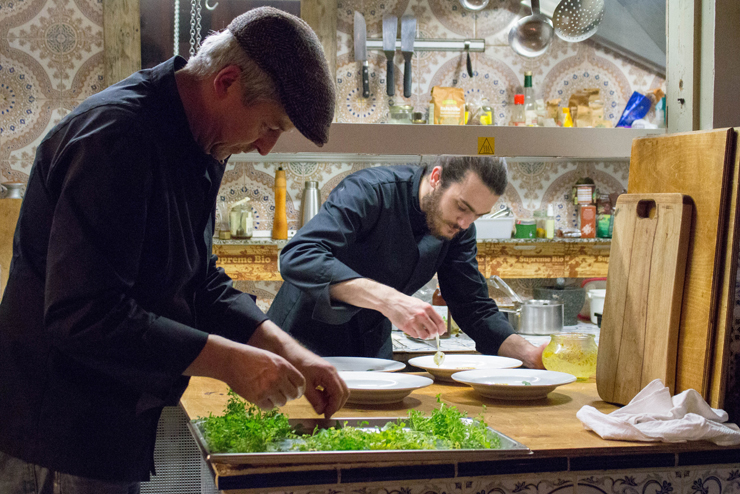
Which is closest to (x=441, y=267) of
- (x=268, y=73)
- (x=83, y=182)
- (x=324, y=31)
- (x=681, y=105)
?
(x=681, y=105)

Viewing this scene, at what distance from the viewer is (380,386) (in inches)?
60.5

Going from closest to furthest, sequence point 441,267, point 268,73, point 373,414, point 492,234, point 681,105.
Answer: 1. point 268,73
2. point 373,414
3. point 681,105
4. point 441,267
5. point 492,234

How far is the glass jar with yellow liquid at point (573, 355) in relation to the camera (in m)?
1.83

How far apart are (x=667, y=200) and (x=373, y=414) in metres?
0.83

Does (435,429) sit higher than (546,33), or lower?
lower

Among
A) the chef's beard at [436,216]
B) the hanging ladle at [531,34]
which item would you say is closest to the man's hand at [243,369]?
the chef's beard at [436,216]

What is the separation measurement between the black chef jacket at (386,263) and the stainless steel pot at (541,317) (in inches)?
32.7

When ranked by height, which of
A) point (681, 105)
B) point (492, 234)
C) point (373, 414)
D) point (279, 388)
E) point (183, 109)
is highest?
point (681, 105)

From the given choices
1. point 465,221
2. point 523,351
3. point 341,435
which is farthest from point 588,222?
point 341,435

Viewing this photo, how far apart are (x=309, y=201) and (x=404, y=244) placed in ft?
5.05

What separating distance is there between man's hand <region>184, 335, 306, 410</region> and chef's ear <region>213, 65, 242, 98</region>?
438mm

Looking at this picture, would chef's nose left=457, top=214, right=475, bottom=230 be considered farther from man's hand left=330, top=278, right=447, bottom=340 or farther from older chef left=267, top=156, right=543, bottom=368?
man's hand left=330, top=278, right=447, bottom=340

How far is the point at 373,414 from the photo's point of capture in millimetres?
1443

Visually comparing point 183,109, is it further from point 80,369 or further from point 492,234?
point 492,234
